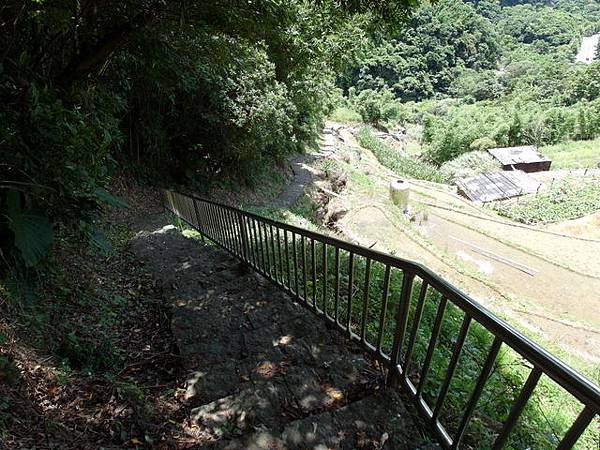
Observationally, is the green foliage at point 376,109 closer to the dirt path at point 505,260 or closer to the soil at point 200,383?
the dirt path at point 505,260

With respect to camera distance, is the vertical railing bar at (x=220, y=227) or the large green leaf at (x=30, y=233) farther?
the vertical railing bar at (x=220, y=227)

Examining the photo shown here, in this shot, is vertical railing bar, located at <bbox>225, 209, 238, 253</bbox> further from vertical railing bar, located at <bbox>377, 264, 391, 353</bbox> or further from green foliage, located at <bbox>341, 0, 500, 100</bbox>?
green foliage, located at <bbox>341, 0, 500, 100</bbox>

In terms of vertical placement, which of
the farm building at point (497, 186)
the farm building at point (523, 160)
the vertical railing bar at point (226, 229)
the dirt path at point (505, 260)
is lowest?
the farm building at point (497, 186)

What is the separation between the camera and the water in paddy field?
7366 centimetres

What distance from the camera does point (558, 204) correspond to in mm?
19531

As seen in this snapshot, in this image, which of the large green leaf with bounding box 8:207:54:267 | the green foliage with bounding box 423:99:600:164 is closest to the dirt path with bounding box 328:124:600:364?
the large green leaf with bounding box 8:207:54:267

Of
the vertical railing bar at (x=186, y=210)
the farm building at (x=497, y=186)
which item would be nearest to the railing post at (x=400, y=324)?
the vertical railing bar at (x=186, y=210)

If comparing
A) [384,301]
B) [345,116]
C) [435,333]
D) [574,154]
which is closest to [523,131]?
[574,154]

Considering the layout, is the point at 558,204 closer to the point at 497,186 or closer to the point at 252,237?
the point at 497,186

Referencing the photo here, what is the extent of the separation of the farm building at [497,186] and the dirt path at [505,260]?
4649 mm

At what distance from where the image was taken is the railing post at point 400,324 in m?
2.01

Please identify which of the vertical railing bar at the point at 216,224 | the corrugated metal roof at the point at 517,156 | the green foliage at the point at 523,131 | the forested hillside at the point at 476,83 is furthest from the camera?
the forested hillside at the point at 476,83

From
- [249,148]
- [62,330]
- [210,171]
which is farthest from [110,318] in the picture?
[210,171]

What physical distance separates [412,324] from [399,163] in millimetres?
29133
